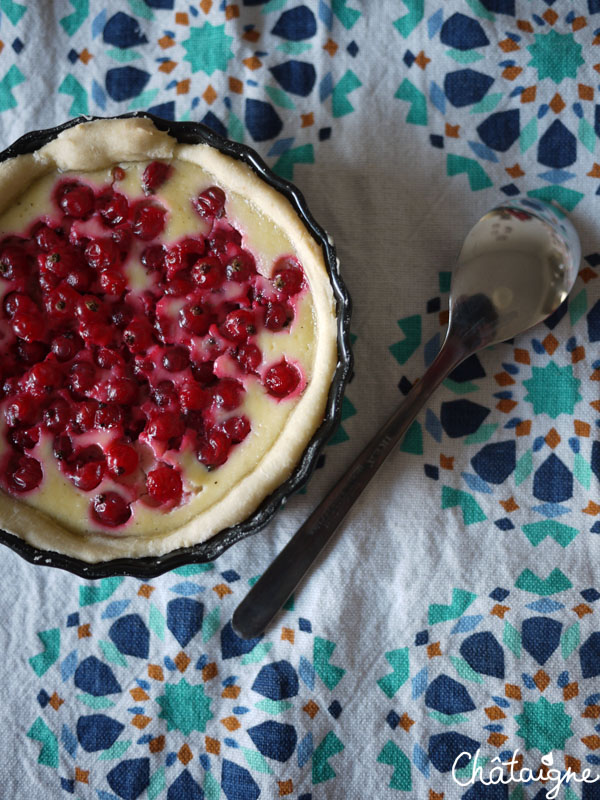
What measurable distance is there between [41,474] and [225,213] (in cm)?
62

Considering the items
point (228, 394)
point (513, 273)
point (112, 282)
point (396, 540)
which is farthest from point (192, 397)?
point (513, 273)

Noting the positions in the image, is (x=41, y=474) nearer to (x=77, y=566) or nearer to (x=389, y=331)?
(x=77, y=566)

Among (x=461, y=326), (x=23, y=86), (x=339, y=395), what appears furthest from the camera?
(x=23, y=86)

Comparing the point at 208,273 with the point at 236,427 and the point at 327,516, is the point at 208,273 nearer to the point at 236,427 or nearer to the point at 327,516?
the point at 236,427

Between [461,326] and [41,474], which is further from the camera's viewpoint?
[461,326]

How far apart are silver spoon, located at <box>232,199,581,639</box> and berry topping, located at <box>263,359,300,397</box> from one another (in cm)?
22

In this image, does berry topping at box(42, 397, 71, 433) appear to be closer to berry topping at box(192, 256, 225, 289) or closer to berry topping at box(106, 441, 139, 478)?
berry topping at box(106, 441, 139, 478)

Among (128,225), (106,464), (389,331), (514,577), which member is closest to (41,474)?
(106,464)

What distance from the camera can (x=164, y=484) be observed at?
4.22 feet

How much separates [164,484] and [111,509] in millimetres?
115

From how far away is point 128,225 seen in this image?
53.2 inches

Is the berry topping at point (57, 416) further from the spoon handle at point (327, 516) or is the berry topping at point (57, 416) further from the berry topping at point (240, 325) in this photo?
the spoon handle at point (327, 516)

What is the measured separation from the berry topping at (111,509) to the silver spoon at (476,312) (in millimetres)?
311

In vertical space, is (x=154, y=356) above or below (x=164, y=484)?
above
